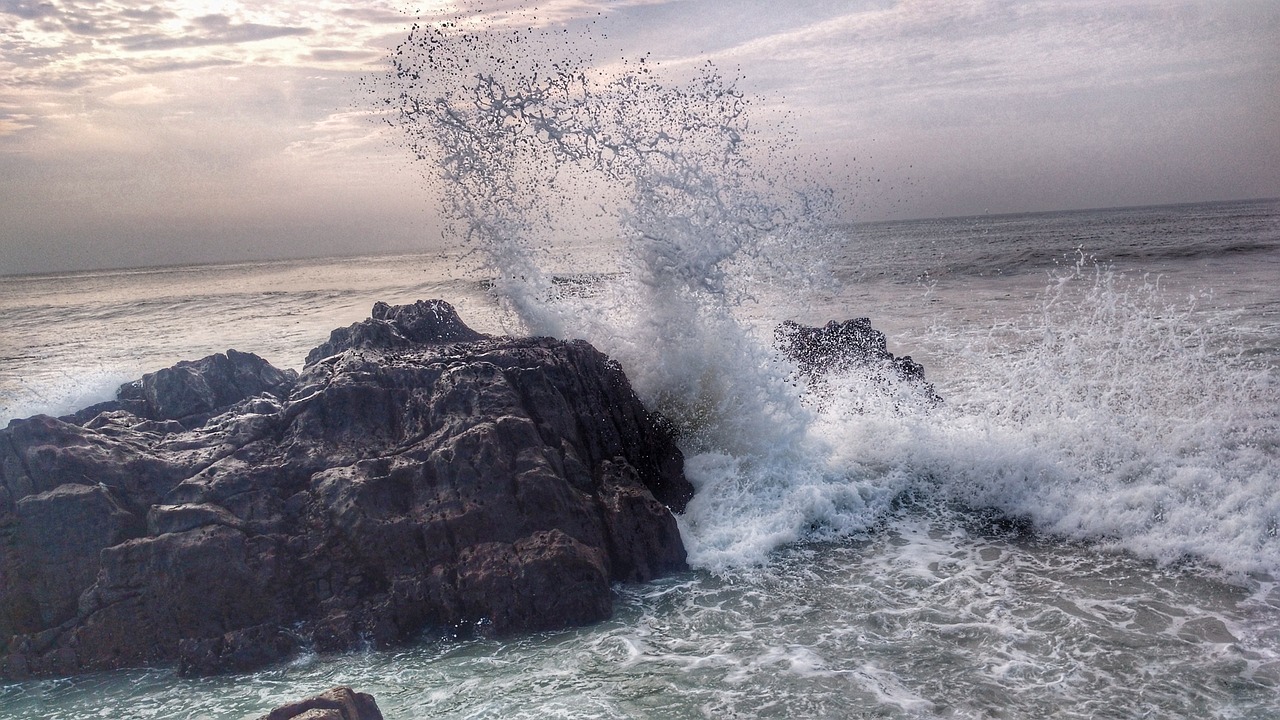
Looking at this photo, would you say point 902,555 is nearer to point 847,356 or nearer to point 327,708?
point 847,356

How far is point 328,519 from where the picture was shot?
6.25m

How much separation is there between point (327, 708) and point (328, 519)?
2.88 metres

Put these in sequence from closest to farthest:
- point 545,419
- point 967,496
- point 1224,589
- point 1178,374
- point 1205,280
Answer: point 1224,589 → point 545,419 → point 967,496 → point 1178,374 → point 1205,280

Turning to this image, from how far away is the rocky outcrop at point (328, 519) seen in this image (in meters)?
5.77

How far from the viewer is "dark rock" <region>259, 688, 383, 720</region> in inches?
136

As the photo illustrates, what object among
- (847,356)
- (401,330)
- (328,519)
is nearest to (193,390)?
(401,330)

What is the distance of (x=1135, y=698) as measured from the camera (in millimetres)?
4613

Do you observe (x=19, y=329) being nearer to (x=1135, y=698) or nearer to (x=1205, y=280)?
(x=1135, y=698)

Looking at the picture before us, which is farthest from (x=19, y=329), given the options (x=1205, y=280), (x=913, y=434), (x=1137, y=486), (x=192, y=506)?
(x=1205, y=280)

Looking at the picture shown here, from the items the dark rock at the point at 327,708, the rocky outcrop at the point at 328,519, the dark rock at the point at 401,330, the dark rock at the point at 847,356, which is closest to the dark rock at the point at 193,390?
the rocky outcrop at the point at 328,519

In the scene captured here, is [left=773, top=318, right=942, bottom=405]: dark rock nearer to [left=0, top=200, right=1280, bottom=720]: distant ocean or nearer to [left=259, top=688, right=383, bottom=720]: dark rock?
[left=0, top=200, right=1280, bottom=720]: distant ocean

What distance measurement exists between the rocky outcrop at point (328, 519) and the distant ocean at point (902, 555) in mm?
270

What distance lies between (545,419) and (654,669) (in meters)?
2.78

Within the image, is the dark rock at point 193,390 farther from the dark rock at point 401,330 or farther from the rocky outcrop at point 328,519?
the dark rock at point 401,330
